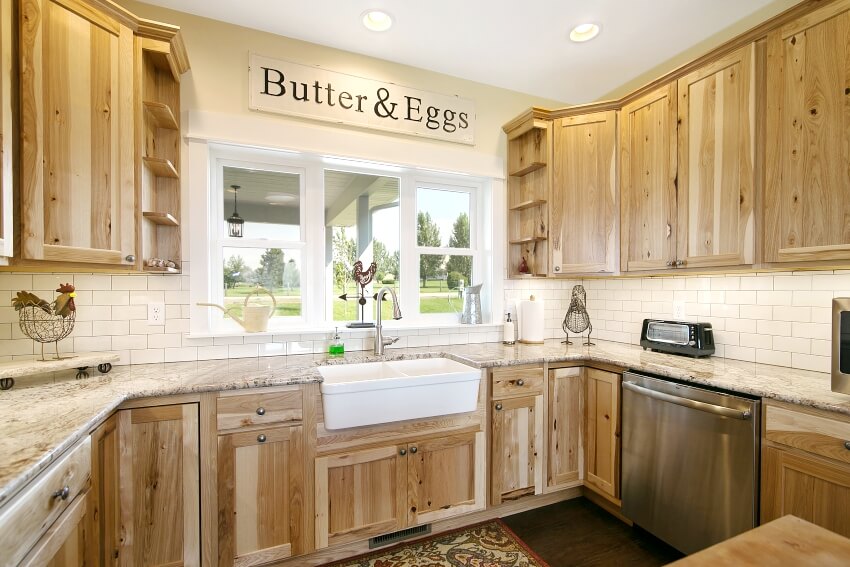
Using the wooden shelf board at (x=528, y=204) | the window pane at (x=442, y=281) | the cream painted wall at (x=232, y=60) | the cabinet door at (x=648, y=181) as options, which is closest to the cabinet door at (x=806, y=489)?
the cabinet door at (x=648, y=181)

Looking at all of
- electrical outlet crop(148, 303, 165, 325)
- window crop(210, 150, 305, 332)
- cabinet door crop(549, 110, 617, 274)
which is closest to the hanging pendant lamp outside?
window crop(210, 150, 305, 332)

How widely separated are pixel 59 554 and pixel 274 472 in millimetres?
769

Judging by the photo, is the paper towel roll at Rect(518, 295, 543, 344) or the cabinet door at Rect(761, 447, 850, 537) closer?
the cabinet door at Rect(761, 447, 850, 537)

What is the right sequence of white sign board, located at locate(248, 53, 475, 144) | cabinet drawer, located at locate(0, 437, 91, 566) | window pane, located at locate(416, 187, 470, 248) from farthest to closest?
window pane, located at locate(416, 187, 470, 248)
white sign board, located at locate(248, 53, 475, 144)
cabinet drawer, located at locate(0, 437, 91, 566)

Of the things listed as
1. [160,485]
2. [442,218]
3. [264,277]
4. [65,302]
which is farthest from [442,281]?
[65,302]

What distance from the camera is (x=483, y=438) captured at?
2178 mm

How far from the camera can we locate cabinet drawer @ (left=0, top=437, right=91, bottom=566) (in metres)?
0.85

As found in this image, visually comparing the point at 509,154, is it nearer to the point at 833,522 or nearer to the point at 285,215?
the point at 285,215

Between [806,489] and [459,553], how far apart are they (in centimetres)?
147

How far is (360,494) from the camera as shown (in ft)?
6.25

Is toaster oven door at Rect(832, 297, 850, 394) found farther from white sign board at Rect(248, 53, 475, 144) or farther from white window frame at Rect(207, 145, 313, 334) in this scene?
white window frame at Rect(207, 145, 313, 334)

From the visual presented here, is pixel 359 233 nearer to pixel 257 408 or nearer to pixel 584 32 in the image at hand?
pixel 257 408

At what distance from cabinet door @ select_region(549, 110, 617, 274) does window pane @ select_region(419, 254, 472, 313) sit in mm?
675

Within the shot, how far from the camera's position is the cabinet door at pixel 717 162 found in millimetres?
1885
